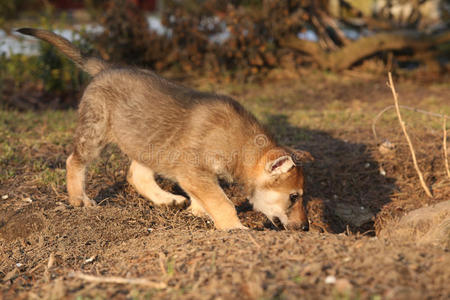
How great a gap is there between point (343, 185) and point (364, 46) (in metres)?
5.90

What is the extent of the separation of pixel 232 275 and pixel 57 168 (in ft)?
11.3

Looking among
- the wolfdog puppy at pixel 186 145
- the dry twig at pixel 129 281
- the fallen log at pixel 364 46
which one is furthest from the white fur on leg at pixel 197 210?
the fallen log at pixel 364 46

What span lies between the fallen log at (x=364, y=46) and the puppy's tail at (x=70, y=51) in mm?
6316

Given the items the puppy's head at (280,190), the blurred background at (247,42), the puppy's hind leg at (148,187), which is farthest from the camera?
the blurred background at (247,42)

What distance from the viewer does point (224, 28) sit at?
34.2 ft

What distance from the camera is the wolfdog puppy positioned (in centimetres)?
401

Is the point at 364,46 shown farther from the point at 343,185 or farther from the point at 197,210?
the point at 197,210

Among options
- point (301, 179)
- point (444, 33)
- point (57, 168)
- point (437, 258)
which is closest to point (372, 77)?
point (444, 33)

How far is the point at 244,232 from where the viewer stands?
340cm

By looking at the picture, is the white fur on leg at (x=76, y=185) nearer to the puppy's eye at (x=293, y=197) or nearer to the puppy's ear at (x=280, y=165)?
the puppy's ear at (x=280, y=165)

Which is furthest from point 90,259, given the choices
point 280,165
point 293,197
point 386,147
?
point 386,147

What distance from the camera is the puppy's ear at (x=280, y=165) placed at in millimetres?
3807

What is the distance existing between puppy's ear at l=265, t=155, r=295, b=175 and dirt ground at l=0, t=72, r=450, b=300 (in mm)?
607

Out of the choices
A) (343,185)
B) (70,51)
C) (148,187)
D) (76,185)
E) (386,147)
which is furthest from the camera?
(386,147)
